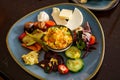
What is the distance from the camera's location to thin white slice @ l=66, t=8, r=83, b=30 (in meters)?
1.26

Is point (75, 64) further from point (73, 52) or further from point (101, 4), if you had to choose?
point (101, 4)

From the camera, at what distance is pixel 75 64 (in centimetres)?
110

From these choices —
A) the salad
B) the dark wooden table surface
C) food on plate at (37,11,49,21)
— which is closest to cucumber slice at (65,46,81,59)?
the salad

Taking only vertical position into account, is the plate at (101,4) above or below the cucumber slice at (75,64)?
above

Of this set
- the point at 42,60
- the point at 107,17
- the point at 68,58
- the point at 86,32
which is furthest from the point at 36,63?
the point at 107,17

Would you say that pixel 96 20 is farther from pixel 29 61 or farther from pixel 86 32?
pixel 29 61

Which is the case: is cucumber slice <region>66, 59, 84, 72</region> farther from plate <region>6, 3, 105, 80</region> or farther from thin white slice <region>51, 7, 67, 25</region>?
thin white slice <region>51, 7, 67, 25</region>

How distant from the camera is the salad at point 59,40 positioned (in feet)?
3.68

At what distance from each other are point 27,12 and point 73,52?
0.39 metres

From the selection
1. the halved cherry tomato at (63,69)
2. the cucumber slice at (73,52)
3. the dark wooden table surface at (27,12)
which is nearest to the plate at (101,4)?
the dark wooden table surface at (27,12)

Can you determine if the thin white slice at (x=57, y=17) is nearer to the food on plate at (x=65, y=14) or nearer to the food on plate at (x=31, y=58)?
the food on plate at (x=65, y=14)

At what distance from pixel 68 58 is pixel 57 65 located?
6 cm

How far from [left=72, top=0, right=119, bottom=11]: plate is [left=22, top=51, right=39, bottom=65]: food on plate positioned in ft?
1.33

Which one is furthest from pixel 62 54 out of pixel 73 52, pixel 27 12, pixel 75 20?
pixel 27 12
